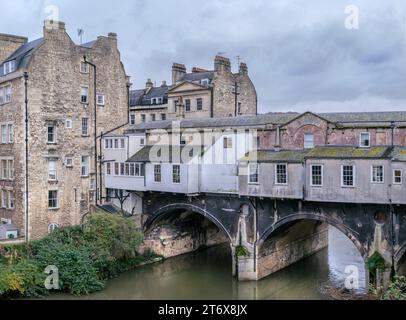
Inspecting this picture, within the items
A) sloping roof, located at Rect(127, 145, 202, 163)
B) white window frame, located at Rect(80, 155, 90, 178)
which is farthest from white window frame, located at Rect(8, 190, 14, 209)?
sloping roof, located at Rect(127, 145, 202, 163)

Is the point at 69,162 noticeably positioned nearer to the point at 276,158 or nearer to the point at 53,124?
the point at 53,124

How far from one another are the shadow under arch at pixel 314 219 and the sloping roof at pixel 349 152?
3575 millimetres

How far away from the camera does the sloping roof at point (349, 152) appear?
24.7 m

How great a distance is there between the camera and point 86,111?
119 feet

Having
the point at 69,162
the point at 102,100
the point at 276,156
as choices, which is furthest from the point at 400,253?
the point at 102,100

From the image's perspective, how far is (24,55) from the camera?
34.4 metres

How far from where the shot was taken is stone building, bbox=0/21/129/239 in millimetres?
33312

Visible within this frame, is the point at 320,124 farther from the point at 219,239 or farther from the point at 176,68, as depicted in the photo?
the point at 176,68

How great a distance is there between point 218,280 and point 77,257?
362 inches

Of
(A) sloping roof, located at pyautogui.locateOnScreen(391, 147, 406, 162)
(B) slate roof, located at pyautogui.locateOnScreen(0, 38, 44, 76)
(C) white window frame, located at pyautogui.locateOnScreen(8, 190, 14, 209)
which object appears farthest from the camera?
(C) white window frame, located at pyautogui.locateOnScreen(8, 190, 14, 209)

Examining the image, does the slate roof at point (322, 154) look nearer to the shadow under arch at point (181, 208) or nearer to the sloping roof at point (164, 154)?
the sloping roof at point (164, 154)

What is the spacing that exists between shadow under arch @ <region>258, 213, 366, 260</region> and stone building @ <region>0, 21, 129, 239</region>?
14640 mm

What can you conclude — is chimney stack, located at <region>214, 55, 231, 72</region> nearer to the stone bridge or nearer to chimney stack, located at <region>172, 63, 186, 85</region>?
chimney stack, located at <region>172, 63, 186, 85</region>
